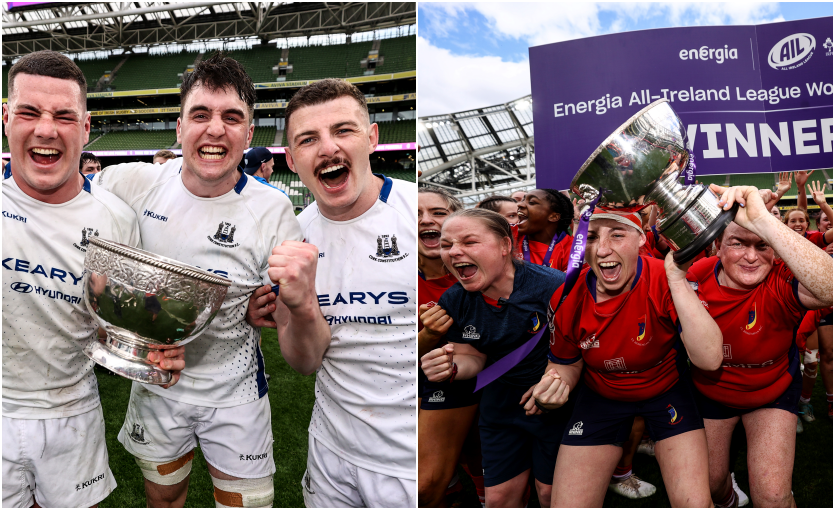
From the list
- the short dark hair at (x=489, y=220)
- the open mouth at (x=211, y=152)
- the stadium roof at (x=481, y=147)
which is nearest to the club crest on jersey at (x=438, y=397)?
the short dark hair at (x=489, y=220)

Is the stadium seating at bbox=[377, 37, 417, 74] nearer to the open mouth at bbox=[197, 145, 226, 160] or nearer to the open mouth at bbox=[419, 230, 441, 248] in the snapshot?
the open mouth at bbox=[419, 230, 441, 248]

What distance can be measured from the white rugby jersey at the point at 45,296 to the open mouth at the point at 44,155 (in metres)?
0.15

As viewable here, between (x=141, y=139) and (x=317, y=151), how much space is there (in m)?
29.4

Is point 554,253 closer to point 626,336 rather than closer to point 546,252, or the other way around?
point 546,252

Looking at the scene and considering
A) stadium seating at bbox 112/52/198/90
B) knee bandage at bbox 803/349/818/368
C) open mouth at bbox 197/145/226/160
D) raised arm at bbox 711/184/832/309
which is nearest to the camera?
raised arm at bbox 711/184/832/309

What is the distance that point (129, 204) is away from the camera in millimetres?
2148

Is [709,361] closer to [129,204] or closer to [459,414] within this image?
[459,414]

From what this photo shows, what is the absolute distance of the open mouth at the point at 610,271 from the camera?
2.21m

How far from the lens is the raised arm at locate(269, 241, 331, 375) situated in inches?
65.4

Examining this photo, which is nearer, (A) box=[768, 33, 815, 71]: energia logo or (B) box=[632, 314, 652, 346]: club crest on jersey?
(B) box=[632, 314, 652, 346]: club crest on jersey

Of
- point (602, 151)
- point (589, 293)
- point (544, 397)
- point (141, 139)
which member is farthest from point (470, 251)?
point (141, 139)

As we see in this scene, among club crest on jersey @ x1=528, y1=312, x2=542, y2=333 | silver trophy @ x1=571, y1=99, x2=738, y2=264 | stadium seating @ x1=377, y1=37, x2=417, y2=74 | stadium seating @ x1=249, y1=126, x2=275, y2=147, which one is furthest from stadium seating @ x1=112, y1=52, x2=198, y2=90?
silver trophy @ x1=571, y1=99, x2=738, y2=264

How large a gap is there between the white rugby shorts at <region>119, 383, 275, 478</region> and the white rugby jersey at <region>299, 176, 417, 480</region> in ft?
1.25

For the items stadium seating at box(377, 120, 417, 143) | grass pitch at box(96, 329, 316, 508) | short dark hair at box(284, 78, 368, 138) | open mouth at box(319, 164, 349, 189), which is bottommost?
grass pitch at box(96, 329, 316, 508)
